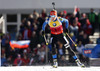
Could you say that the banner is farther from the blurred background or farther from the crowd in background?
the crowd in background

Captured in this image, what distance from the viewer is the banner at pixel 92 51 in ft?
38.5

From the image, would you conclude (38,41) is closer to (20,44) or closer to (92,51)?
→ (20,44)

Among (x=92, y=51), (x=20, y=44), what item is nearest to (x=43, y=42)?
(x=20, y=44)

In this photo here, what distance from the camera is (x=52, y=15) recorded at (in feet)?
33.1

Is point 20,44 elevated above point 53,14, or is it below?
below

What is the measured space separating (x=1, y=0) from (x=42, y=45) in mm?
4657

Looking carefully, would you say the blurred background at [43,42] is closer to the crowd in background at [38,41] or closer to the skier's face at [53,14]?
the crowd in background at [38,41]

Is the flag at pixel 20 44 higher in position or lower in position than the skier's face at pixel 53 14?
lower

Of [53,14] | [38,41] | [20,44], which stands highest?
[53,14]

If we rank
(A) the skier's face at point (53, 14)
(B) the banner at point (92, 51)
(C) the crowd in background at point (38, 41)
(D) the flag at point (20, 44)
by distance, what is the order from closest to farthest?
(A) the skier's face at point (53, 14) < (B) the banner at point (92, 51) < (C) the crowd in background at point (38, 41) < (D) the flag at point (20, 44)

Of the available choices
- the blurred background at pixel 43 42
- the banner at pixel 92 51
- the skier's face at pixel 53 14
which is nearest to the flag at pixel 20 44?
the blurred background at pixel 43 42

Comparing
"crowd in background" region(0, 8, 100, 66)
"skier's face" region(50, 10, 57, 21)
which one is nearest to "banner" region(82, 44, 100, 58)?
→ "crowd in background" region(0, 8, 100, 66)

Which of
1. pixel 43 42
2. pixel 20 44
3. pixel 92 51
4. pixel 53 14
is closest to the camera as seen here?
pixel 53 14

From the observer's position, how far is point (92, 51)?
11820 millimetres
